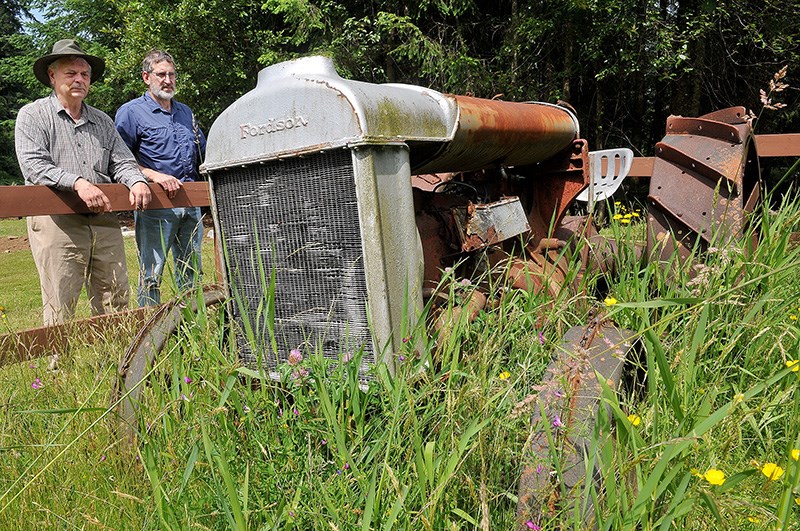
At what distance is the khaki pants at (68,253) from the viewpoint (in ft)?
11.6

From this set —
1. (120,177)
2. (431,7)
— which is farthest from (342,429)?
(431,7)

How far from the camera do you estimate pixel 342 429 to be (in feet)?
5.50

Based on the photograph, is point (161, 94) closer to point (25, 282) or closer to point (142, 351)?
point (142, 351)

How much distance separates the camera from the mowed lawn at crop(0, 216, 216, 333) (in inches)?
166

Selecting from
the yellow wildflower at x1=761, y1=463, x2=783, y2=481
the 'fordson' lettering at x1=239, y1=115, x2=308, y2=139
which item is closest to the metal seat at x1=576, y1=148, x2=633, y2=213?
the 'fordson' lettering at x1=239, y1=115, x2=308, y2=139

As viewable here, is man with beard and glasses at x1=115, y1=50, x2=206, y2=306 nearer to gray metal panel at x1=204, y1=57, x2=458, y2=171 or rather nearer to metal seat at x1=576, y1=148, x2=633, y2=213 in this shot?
gray metal panel at x1=204, y1=57, x2=458, y2=171

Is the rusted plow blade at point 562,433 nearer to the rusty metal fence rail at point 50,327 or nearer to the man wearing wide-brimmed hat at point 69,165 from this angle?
the rusty metal fence rail at point 50,327

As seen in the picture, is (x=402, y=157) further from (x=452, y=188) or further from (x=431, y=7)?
(x=431, y=7)

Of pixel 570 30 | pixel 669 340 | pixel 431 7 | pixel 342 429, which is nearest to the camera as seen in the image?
pixel 342 429

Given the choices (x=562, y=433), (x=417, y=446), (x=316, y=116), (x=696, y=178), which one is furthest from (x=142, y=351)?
(x=696, y=178)

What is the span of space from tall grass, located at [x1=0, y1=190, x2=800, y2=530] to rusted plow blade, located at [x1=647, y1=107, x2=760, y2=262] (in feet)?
3.32

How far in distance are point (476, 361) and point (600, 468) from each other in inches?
23.2

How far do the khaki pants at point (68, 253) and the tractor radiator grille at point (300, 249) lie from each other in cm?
149

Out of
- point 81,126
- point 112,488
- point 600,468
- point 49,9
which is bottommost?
point 112,488
